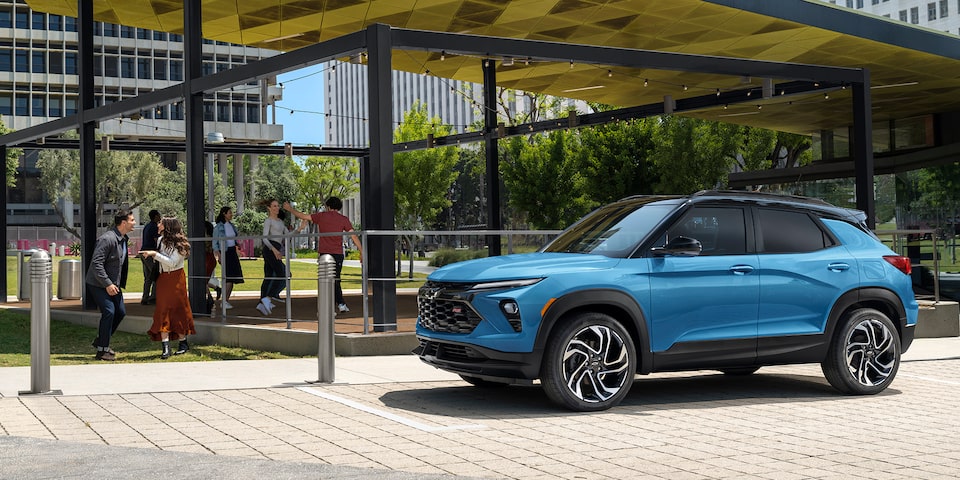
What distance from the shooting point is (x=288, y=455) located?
6938mm

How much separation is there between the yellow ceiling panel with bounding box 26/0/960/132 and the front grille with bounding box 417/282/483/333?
458 inches

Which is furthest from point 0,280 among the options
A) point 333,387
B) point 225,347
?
point 333,387

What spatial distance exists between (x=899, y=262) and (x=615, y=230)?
293 centimetres

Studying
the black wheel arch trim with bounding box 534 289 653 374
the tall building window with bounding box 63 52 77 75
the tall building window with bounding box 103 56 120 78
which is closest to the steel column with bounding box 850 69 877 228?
the black wheel arch trim with bounding box 534 289 653 374

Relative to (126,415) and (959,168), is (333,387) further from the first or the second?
(959,168)

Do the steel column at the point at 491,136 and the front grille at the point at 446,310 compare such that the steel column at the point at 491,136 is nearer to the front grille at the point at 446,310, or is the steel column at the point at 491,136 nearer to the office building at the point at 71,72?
the front grille at the point at 446,310

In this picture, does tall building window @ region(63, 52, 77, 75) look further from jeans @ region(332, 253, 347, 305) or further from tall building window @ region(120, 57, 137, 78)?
jeans @ region(332, 253, 347, 305)

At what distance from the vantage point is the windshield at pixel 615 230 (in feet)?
31.1

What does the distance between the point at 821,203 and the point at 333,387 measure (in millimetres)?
5030

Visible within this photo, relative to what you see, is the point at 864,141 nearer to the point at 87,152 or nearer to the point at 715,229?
the point at 715,229

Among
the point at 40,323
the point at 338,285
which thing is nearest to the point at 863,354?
the point at 40,323

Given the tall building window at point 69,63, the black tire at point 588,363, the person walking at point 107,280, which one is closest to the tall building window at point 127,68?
the tall building window at point 69,63

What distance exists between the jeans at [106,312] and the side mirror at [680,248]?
25.3 ft

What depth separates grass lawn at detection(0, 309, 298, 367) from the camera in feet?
47.2
